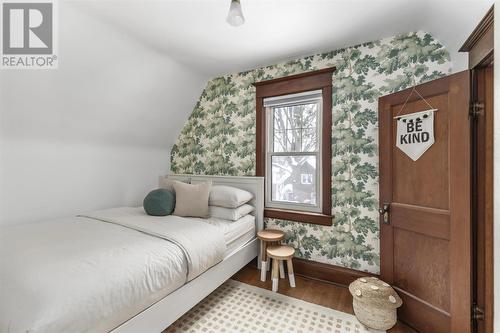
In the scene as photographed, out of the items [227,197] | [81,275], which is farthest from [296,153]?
[81,275]

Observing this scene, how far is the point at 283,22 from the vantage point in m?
1.95

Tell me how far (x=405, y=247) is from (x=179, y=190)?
2.27 metres

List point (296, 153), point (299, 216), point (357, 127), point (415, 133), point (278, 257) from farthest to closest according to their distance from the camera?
1. point (296, 153)
2. point (299, 216)
3. point (357, 127)
4. point (278, 257)
5. point (415, 133)

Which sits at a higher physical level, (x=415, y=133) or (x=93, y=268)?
(x=415, y=133)

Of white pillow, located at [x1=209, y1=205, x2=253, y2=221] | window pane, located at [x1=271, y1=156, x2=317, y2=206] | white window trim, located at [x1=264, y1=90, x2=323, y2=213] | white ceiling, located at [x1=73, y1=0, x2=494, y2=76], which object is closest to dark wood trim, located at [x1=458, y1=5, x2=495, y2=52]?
white ceiling, located at [x1=73, y1=0, x2=494, y2=76]

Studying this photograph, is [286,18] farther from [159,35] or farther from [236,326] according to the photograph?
[236,326]

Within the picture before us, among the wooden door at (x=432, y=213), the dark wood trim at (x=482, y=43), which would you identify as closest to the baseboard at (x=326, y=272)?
the wooden door at (x=432, y=213)

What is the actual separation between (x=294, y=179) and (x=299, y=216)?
0.46 metres

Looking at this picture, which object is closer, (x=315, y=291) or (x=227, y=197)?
(x=315, y=291)

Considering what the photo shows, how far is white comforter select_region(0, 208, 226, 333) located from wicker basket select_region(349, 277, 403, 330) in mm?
1193

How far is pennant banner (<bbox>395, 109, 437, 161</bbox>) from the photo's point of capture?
5.60 feet

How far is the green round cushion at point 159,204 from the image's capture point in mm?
2387

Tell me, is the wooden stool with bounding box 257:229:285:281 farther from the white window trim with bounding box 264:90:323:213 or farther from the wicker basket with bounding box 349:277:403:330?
the wicker basket with bounding box 349:277:403:330

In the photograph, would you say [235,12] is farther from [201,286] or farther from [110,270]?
[201,286]
